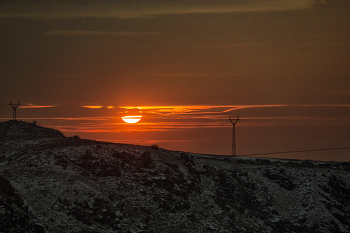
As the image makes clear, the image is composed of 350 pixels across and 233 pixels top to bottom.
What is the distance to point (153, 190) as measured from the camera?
6328 cm

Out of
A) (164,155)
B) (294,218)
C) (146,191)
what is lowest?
(294,218)

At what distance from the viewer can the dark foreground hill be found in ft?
176

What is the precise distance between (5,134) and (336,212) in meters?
59.0

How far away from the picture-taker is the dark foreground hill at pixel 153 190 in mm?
53688

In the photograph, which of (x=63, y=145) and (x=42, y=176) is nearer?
(x=42, y=176)

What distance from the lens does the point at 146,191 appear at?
62438 mm

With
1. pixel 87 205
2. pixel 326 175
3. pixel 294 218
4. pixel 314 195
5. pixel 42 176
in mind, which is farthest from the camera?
pixel 326 175

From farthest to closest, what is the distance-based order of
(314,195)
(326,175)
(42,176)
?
(326,175), (314,195), (42,176)

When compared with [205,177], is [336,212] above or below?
below

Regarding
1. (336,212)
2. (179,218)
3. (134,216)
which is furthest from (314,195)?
(134,216)

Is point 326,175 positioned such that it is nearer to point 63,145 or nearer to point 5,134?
point 63,145

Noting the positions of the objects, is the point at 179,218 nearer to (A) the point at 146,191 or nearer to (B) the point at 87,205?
(A) the point at 146,191

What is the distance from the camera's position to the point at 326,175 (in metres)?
78.2

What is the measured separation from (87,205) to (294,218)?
3288 cm
